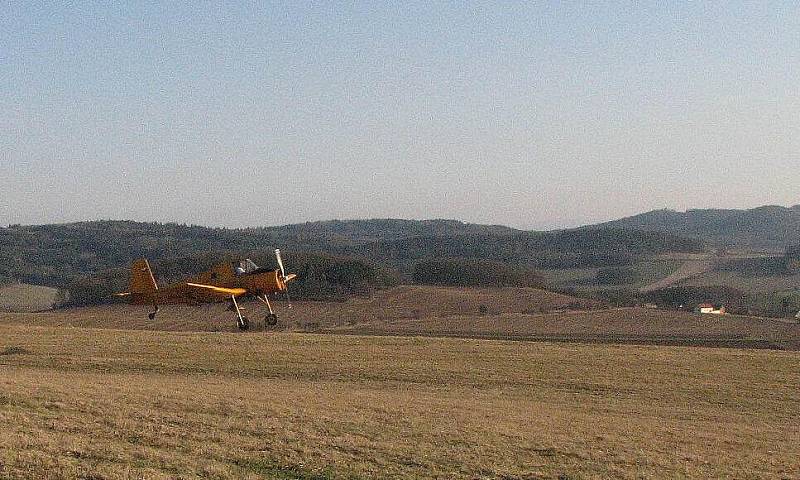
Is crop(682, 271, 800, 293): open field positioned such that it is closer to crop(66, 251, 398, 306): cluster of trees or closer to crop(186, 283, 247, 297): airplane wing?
crop(66, 251, 398, 306): cluster of trees

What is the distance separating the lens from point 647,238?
A: 19150 cm

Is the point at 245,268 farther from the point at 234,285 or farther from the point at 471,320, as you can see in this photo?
the point at 471,320

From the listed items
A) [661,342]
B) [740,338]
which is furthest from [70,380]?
[740,338]

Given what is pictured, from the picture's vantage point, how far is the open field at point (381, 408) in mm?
14344

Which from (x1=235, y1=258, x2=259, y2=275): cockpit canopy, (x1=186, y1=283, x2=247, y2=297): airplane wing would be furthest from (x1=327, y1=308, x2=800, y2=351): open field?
(x1=186, y1=283, x2=247, y2=297): airplane wing

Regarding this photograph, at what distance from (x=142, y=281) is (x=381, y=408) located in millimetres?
17981

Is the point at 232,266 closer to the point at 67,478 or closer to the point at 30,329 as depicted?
the point at 30,329

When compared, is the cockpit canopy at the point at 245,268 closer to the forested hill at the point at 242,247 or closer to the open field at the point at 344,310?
the open field at the point at 344,310

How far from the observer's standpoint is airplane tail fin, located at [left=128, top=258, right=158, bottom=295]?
36031 mm

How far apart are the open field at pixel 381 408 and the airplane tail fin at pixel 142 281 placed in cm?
269

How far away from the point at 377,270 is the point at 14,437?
78.2 m

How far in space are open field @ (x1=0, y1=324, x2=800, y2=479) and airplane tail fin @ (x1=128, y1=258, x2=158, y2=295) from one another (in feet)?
8.82

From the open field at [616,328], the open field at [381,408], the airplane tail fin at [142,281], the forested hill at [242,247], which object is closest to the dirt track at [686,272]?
the forested hill at [242,247]

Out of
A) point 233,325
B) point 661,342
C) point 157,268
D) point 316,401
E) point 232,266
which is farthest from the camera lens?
point 157,268
